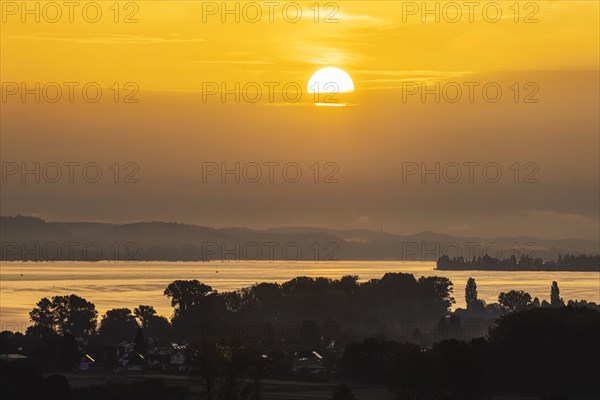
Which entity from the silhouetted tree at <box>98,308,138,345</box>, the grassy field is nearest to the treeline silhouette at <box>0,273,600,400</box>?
the silhouetted tree at <box>98,308,138,345</box>

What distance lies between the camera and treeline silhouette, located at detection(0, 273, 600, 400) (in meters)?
73.6

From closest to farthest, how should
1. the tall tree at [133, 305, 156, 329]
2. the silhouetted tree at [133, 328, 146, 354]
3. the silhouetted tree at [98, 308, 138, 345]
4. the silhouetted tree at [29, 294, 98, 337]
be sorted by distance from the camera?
the silhouetted tree at [133, 328, 146, 354], the silhouetted tree at [98, 308, 138, 345], the silhouetted tree at [29, 294, 98, 337], the tall tree at [133, 305, 156, 329]

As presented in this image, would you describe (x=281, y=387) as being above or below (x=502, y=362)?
below

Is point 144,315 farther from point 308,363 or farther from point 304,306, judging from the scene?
point 308,363

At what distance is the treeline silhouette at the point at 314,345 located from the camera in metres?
73.6

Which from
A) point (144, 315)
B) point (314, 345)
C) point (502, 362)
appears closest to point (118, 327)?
point (144, 315)

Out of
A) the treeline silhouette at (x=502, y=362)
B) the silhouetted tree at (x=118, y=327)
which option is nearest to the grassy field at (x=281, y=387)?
the treeline silhouette at (x=502, y=362)

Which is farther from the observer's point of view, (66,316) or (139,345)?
(66,316)

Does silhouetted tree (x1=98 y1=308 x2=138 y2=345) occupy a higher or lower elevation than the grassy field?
higher

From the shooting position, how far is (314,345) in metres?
134

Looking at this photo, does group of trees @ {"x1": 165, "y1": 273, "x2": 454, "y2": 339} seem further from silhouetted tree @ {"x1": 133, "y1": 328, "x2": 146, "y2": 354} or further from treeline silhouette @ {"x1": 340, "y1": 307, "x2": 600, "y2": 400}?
treeline silhouette @ {"x1": 340, "y1": 307, "x2": 600, "y2": 400}

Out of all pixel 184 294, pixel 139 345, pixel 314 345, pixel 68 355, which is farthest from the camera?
pixel 184 294

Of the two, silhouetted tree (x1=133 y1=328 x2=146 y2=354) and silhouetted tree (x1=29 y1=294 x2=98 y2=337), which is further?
silhouetted tree (x1=29 y1=294 x2=98 y2=337)

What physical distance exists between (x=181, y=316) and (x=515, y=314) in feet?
231
